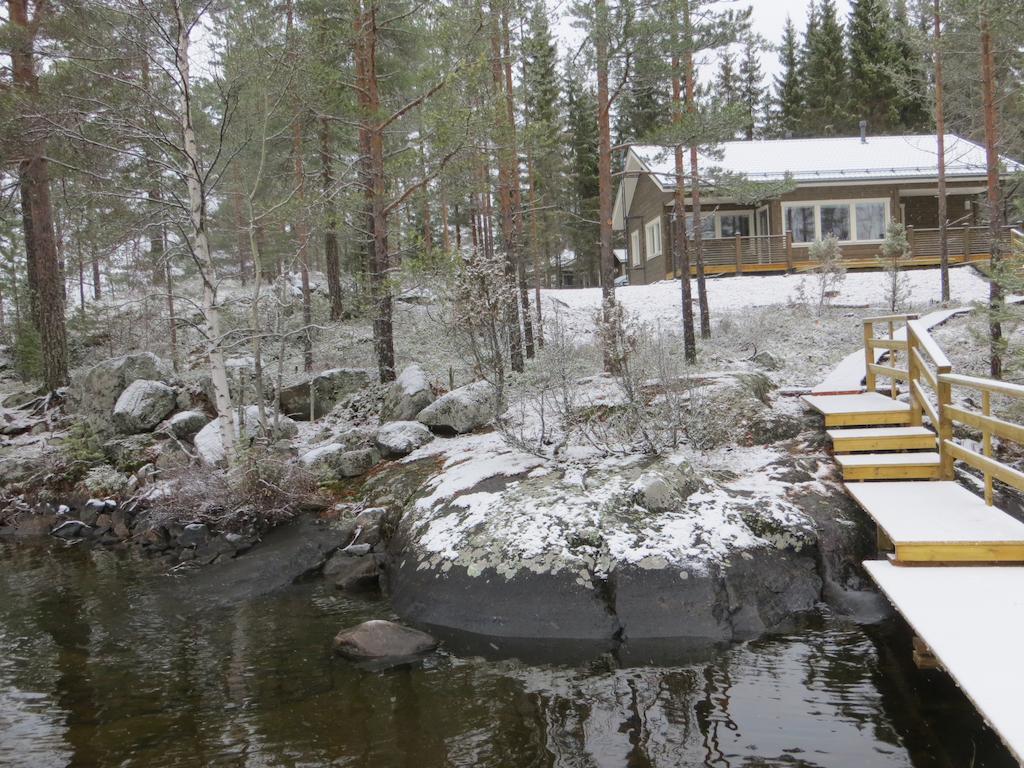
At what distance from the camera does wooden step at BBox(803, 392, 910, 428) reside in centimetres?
769

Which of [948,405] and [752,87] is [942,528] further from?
[752,87]

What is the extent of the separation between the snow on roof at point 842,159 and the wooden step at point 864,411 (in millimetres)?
16183

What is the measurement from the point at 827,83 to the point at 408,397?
36.2 meters

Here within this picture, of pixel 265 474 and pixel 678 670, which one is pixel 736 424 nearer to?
pixel 678 670

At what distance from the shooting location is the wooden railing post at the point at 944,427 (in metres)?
6.40

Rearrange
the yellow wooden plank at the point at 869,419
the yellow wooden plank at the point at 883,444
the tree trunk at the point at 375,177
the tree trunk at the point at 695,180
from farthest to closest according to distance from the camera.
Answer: the tree trunk at the point at 695,180
the tree trunk at the point at 375,177
the yellow wooden plank at the point at 869,419
the yellow wooden plank at the point at 883,444

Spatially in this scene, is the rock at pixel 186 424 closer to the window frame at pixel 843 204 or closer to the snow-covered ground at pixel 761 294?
the snow-covered ground at pixel 761 294

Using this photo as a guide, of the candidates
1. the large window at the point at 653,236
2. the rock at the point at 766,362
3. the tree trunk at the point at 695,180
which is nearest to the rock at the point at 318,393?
the rock at the point at 766,362

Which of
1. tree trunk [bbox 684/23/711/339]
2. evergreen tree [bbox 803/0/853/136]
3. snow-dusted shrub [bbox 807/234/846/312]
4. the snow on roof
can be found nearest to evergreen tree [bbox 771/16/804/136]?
evergreen tree [bbox 803/0/853/136]

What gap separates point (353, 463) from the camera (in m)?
9.97

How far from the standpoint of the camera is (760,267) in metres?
24.4

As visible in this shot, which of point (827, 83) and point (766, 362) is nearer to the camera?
point (766, 362)

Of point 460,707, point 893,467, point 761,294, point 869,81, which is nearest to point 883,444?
point 893,467

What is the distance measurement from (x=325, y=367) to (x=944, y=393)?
13008 mm
